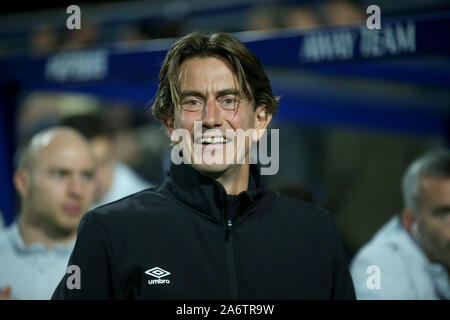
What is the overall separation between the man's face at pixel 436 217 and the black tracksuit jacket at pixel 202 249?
3.35 ft

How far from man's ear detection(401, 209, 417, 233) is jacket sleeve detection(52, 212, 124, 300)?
159 centimetres

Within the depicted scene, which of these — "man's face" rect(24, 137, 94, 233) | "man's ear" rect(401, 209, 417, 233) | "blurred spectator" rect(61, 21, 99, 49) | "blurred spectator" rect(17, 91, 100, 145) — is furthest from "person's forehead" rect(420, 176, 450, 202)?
"blurred spectator" rect(17, 91, 100, 145)

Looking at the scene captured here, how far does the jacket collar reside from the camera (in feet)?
5.67

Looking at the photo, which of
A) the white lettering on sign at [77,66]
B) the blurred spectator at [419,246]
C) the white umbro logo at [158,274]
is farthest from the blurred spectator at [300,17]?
the white umbro logo at [158,274]

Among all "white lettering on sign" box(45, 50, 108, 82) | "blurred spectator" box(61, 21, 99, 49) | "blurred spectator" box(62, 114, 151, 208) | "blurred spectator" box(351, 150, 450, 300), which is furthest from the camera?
"blurred spectator" box(61, 21, 99, 49)

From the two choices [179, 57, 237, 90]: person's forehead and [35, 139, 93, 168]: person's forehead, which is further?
[35, 139, 93, 168]: person's forehead

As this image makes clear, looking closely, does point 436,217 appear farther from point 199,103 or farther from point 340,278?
point 199,103

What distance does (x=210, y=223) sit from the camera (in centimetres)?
173

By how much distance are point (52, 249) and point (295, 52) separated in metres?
1.35

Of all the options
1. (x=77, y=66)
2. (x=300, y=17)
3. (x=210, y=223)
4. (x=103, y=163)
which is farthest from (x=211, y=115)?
(x=300, y=17)

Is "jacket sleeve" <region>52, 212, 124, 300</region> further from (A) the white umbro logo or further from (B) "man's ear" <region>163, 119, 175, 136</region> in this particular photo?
(B) "man's ear" <region>163, 119, 175, 136</region>

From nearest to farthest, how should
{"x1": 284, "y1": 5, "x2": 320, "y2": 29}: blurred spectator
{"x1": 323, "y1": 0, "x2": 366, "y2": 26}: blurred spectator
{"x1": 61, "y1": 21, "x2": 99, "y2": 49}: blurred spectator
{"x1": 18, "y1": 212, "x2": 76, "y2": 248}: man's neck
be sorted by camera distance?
{"x1": 18, "y1": 212, "x2": 76, "y2": 248}: man's neck < {"x1": 323, "y1": 0, "x2": 366, "y2": 26}: blurred spectator < {"x1": 284, "y1": 5, "x2": 320, "y2": 29}: blurred spectator < {"x1": 61, "y1": 21, "x2": 99, "y2": 49}: blurred spectator

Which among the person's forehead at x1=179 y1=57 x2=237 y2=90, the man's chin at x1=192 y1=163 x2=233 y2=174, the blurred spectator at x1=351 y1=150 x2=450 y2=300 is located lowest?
the blurred spectator at x1=351 y1=150 x2=450 y2=300

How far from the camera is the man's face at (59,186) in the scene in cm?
294
